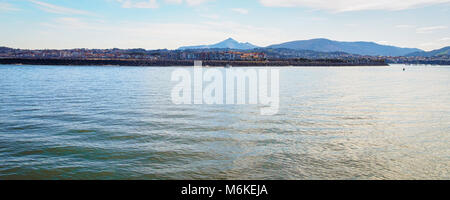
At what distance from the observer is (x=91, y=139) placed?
14711 millimetres

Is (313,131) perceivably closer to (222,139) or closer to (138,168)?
(222,139)

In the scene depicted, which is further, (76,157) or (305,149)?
(305,149)

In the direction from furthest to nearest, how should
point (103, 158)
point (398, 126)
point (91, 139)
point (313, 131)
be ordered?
1. point (398, 126)
2. point (313, 131)
3. point (91, 139)
4. point (103, 158)

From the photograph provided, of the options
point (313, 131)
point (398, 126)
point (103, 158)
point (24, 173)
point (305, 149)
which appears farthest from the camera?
point (398, 126)

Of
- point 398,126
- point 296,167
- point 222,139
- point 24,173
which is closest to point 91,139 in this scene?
point 24,173

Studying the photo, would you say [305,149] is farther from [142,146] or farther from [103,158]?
[103,158]

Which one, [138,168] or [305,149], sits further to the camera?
[305,149]

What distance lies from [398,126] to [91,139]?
1605cm
